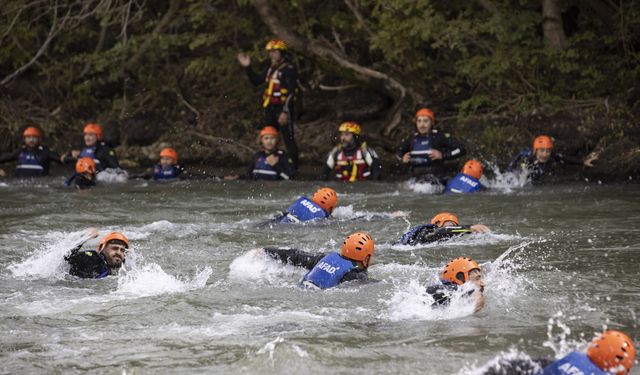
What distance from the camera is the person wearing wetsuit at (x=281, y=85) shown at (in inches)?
803

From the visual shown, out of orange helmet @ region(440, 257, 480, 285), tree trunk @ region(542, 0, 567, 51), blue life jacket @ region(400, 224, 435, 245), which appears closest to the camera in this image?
orange helmet @ region(440, 257, 480, 285)

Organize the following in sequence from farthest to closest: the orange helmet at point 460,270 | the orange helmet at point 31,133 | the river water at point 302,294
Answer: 1. the orange helmet at point 31,133
2. the orange helmet at point 460,270
3. the river water at point 302,294

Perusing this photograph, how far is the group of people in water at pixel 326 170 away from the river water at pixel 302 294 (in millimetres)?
180

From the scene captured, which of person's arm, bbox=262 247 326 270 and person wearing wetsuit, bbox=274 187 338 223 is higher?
person wearing wetsuit, bbox=274 187 338 223

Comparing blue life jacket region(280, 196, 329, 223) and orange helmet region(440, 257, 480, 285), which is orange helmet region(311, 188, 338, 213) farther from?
orange helmet region(440, 257, 480, 285)

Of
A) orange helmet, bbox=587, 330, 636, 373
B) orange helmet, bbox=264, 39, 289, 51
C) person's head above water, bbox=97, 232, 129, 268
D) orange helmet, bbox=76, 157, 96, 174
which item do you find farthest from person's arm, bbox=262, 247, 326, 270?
orange helmet, bbox=264, 39, 289, 51

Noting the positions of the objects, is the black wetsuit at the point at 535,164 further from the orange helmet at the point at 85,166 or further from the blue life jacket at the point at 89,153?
the blue life jacket at the point at 89,153

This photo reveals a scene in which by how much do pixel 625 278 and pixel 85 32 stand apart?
669 inches

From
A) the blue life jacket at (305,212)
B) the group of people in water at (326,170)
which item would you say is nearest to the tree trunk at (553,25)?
the group of people in water at (326,170)

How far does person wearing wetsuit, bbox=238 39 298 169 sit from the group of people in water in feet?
0.06

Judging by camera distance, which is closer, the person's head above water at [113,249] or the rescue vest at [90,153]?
the person's head above water at [113,249]

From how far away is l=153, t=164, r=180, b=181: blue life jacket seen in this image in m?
20.4

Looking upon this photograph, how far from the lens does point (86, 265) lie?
1112cm

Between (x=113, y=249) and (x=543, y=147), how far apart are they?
9.28 metres
